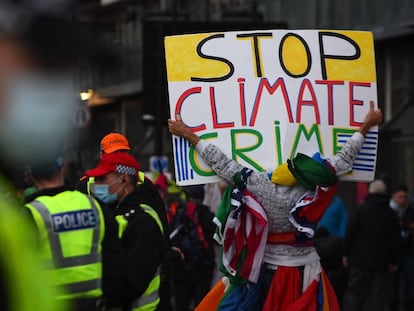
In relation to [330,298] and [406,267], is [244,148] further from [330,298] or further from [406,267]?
[406,267]

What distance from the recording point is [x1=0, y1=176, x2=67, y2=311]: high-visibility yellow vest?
232 cm

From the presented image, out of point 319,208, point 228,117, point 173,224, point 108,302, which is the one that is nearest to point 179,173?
point 228,117

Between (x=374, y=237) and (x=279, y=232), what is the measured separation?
556 centimetres

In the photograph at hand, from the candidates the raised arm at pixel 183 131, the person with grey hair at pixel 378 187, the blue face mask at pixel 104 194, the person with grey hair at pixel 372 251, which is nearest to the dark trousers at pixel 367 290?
the person with grey hair at pixel 372 251

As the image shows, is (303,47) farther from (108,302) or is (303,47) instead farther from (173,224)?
(173,224)

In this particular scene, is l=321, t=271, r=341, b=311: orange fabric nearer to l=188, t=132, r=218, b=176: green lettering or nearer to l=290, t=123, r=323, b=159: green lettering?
l=290, t=123, r=323, b=159: green lettering

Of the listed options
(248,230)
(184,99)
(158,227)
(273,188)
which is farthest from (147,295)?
(184,99)

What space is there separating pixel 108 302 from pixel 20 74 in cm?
231

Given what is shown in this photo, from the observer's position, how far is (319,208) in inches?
264

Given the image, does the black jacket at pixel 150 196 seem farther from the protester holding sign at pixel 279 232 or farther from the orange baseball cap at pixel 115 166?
the protester holding sign at pixel 279 232

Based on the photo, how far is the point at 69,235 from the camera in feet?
11.7

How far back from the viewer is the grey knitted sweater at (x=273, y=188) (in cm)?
667

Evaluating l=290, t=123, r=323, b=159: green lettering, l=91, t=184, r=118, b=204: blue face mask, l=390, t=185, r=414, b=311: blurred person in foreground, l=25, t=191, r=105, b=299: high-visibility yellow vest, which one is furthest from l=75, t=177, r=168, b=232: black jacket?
l=390, t=185, r=414, b=311: blurred person in foreground

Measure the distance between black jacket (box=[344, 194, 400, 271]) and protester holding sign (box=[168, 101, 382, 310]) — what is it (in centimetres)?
532
